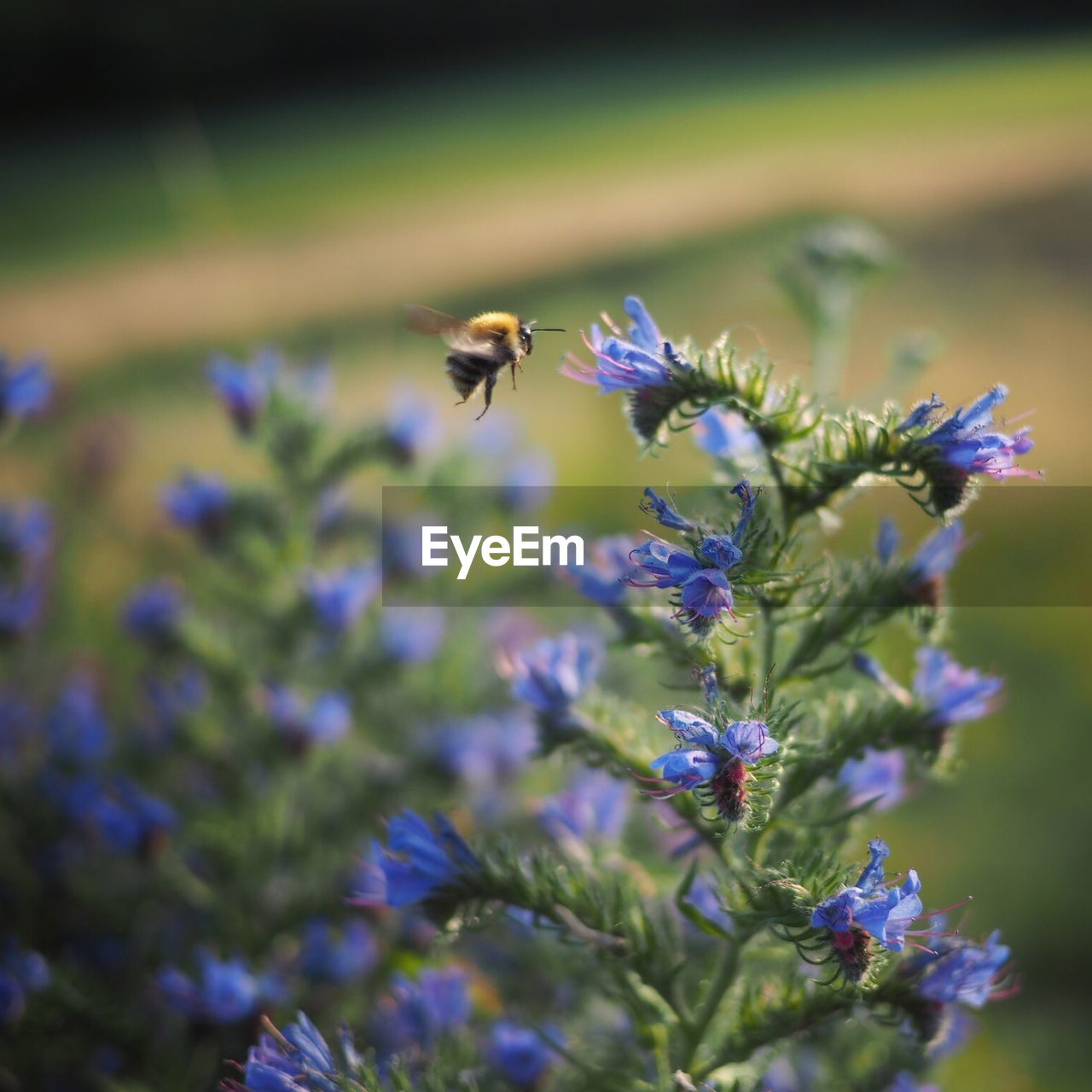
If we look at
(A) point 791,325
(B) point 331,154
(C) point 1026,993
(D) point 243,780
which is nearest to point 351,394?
(A) point 791,325

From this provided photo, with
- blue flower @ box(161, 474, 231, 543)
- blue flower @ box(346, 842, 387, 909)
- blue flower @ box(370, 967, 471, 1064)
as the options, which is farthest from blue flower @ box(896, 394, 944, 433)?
blue flower @ box(161, 474, 231, 543)

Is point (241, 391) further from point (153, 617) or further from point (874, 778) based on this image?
point (874, 778)

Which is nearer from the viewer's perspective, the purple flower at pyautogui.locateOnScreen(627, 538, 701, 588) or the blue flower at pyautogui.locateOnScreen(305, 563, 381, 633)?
the purple flower at pyautogui.locateOnScreen(627, 538, 701, 588)

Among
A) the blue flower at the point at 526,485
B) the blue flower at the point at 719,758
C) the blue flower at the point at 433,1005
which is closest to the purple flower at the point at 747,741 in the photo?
the blue flower at the point at 719,758

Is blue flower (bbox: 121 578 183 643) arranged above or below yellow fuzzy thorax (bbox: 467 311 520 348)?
below

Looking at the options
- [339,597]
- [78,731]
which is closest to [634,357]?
[339,597]

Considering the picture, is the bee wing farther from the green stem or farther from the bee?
the green stem
